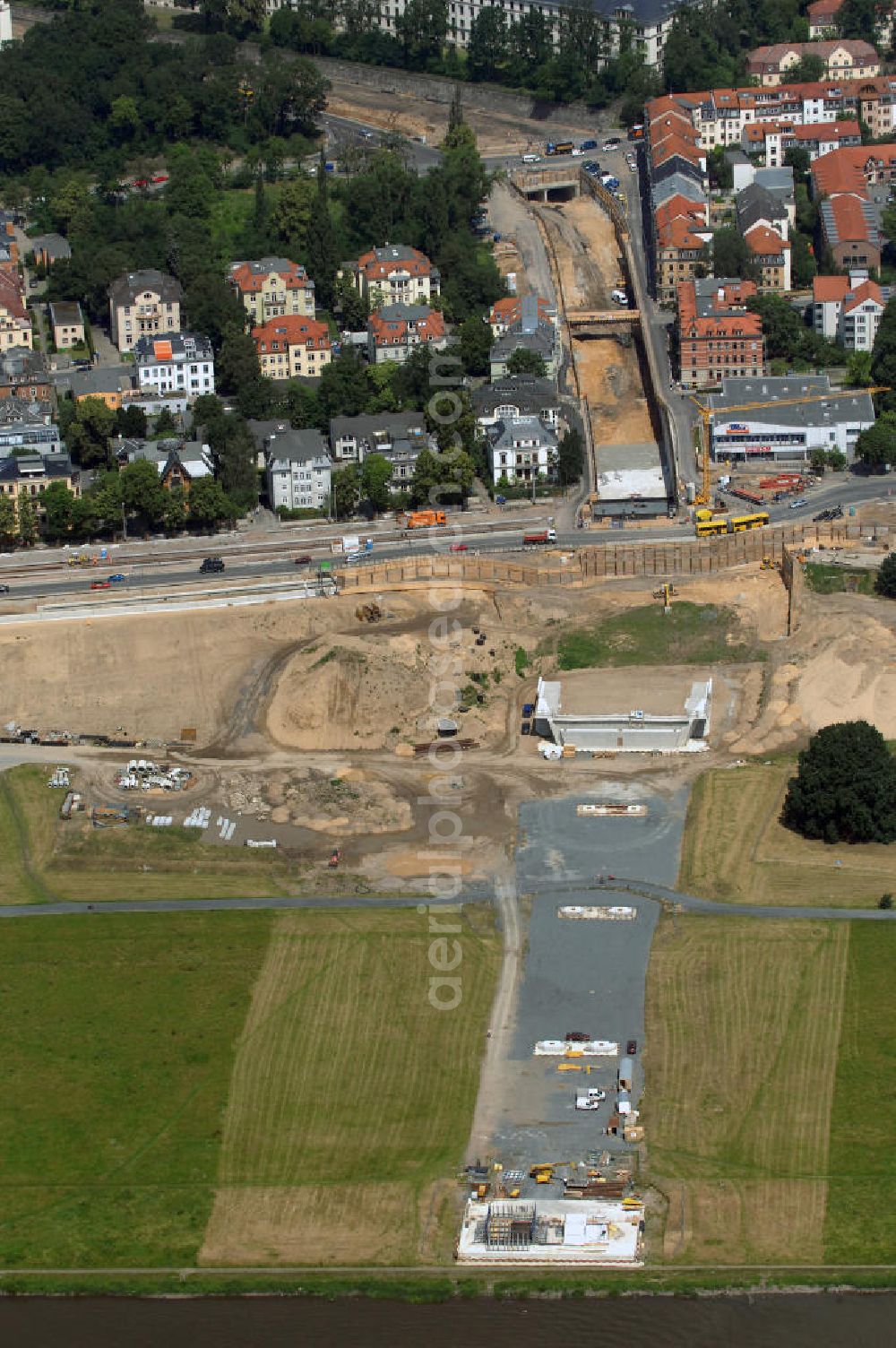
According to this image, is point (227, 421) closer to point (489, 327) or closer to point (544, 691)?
point (489, 327)

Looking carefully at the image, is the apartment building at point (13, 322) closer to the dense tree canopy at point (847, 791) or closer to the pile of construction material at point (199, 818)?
the pile of construction material at point (199, 818)

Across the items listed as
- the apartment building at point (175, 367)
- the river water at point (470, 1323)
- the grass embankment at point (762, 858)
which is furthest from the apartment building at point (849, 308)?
the river water at point (470, 1323)

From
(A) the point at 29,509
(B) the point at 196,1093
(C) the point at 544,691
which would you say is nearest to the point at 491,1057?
(B) the point at 196,1093

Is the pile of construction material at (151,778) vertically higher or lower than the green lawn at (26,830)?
higher

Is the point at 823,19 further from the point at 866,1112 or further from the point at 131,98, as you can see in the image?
the point at 866,1112

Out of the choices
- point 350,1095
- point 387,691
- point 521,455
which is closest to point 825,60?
point 521,455

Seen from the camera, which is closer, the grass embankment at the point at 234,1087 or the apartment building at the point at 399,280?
the grass embankment at the point at 234,1087
